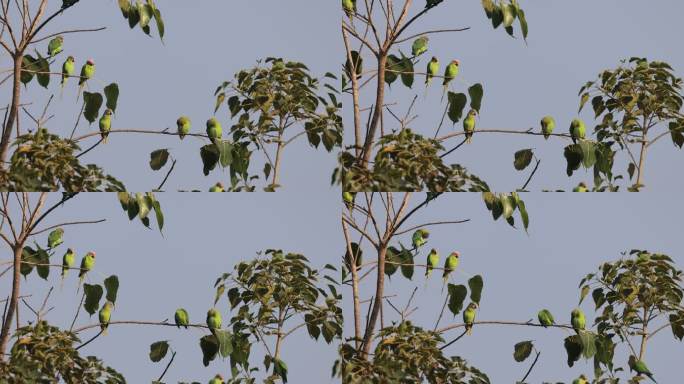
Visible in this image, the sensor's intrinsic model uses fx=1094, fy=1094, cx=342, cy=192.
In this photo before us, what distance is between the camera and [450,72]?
425cm

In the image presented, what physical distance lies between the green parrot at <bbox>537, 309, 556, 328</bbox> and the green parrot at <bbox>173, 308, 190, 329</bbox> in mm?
1383

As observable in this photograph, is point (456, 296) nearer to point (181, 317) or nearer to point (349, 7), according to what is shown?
point (181, 317)

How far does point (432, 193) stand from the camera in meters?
4.14

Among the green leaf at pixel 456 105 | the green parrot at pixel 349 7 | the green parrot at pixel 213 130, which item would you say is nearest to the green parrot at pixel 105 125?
the green parrot at pixel 213 130

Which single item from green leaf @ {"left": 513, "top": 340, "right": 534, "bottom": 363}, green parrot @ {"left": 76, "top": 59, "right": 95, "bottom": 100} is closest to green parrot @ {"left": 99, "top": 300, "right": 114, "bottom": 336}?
green parrot @ {"left": 76, "top": 59, "right": 95, "bottom": 100}

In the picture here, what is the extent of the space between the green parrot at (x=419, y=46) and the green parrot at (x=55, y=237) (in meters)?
1.54

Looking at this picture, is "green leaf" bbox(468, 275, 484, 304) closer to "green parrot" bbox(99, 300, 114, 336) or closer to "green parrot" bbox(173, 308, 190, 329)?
"green parrot" bbox(173, 308, 190, 329)

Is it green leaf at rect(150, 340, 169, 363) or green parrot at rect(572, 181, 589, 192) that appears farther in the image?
green parrot at rect(572, 181, 589, 192)

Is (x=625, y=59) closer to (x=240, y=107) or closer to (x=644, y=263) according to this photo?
(x=644, y=263)

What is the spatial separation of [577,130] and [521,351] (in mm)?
914

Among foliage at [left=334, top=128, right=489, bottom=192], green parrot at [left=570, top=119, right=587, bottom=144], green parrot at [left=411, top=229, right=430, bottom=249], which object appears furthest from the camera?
green parrot at [left=570, top=119, right=587, bottom=144]

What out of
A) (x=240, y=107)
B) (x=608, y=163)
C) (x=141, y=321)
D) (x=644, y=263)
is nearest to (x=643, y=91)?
(x=608, y=163)

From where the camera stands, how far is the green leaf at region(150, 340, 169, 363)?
4.29 meters

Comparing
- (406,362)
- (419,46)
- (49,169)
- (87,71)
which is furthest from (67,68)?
(406,362)
